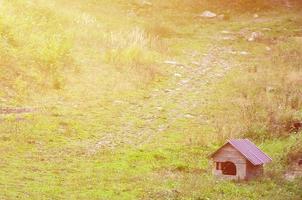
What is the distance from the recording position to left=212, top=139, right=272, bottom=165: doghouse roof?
13.6 meters

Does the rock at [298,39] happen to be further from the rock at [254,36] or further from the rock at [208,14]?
the rock at [208,14]

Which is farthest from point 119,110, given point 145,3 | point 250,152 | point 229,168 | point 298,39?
point 145,3

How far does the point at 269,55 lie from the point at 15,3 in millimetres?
11016

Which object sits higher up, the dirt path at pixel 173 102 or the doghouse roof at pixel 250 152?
the doghouse roof at pixel 250 152

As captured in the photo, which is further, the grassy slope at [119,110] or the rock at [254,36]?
the rock at [254,36]

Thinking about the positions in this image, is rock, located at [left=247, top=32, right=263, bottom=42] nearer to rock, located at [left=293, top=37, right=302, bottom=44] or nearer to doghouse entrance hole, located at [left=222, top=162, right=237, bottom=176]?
rock, located at [left=293, top=37, right=302, bottom=44]

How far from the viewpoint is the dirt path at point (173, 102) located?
17312mm

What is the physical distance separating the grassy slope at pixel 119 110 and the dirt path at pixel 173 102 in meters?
0.04

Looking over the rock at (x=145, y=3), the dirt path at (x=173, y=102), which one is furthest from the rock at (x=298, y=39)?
the rock at (x=145, y=3)

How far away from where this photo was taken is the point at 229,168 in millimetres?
14203

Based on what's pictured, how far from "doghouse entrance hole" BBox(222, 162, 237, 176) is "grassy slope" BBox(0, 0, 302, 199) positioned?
430mm

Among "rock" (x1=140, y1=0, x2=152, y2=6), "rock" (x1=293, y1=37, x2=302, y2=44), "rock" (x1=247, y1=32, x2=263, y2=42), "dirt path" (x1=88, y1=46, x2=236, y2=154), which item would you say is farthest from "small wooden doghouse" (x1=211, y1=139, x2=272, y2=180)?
"rock" (x1=140, y1=0, x2=152, y2=6)

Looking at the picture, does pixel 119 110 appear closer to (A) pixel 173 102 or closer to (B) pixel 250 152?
(A) pixel 173 102

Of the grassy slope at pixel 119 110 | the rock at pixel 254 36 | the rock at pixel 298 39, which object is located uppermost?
the grassy slope at pixel 119 110
